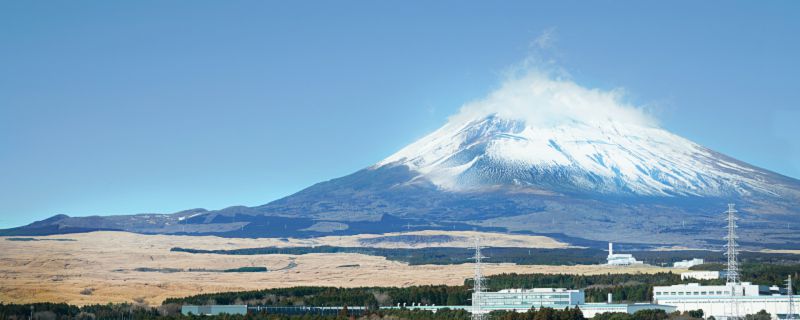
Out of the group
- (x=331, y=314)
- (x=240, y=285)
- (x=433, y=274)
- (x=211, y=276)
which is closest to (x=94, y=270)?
(x=211, y=276)

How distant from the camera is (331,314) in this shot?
360 ft

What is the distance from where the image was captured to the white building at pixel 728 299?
4149 inches

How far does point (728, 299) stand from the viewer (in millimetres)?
→ 106688

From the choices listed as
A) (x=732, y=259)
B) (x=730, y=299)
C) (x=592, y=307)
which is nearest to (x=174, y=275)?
(x=592, y=307)

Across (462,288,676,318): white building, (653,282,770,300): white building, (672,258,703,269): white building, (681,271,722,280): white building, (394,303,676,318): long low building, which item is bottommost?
(394,303,676,318): long low building

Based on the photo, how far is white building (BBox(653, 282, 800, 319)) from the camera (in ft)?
346

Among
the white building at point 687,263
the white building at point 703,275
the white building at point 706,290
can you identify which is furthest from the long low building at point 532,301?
the white building at point 687,263

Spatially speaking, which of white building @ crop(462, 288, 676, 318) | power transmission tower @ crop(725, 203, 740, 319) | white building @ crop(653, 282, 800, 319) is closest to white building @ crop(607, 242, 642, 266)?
white building @ crop(653, 282, 800, 319)

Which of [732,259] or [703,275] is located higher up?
[703,275]

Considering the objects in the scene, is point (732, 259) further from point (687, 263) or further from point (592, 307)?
point (687, 263)

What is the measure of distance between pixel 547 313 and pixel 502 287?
35.1 metres

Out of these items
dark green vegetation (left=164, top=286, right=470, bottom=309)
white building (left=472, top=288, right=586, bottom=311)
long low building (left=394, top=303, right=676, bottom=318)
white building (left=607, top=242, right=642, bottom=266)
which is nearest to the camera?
long low building (left=394, top=303, right=676, bottom=318)

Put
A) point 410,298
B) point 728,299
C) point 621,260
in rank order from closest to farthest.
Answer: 1. point 728,299
2. point 410,298
3. point 621,260

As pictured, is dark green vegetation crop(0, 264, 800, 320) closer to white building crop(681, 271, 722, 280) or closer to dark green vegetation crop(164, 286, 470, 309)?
dark green vegetation crop(164, 286, 470, 309)
